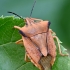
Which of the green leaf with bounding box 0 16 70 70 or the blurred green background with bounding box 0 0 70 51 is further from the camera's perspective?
the blurred green background with bounding box 0 0 70 51

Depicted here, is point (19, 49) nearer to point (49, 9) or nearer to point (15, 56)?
point (15, 56)

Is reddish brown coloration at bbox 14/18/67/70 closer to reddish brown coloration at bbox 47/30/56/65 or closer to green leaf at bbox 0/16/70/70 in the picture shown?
reddish brown coloration at bbox 47/30/56/65

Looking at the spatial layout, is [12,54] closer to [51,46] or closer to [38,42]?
[38,42]

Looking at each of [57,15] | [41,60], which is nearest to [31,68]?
[41,60]

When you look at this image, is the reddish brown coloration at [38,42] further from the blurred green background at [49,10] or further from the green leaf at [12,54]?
the blurred green background at [49,10]

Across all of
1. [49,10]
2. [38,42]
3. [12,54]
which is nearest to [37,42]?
[38,42]

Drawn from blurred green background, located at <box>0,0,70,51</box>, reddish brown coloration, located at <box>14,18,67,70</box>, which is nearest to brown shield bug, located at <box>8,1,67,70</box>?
reddish brown coloration, located at <box>14,18,67,70</box>
